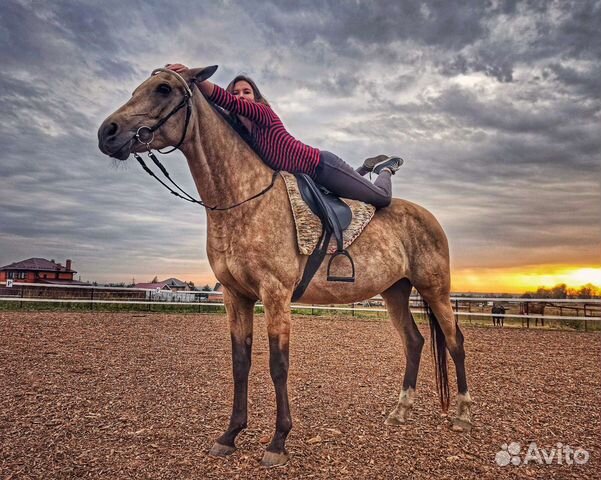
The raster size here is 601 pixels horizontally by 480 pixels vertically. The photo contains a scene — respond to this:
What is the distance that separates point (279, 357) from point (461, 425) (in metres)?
2.21

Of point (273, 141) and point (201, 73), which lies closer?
point (201, 73)

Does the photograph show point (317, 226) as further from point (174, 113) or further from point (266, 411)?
point (266, 411)

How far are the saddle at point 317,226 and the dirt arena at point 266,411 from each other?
59.2 inches

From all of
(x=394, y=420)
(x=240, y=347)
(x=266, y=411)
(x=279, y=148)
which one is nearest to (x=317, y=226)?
(x=279, y=148)

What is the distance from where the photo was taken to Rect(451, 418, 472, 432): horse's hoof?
432 centimetres

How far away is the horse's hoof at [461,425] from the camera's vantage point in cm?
432

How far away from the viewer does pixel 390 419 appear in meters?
4.52

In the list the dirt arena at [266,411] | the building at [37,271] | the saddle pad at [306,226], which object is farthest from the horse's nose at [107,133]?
the building at [37,271]

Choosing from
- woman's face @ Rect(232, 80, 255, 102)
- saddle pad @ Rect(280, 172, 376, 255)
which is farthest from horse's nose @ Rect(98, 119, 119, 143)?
saddle pad @ Rect(280, 172, 376, 255)

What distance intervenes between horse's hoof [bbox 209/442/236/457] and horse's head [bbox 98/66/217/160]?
2.50 meters

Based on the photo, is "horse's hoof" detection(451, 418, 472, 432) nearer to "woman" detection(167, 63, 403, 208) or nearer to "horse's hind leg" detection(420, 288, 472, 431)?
"horse's hind leg" detection(420, 288, 472, 431)

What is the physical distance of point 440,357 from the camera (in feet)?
16.2

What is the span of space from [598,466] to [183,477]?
3.34 meters

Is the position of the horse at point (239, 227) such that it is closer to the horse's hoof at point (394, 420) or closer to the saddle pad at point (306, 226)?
the saddle pad at point (306, 226)
